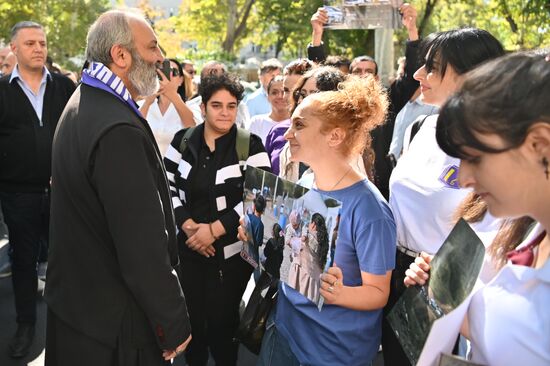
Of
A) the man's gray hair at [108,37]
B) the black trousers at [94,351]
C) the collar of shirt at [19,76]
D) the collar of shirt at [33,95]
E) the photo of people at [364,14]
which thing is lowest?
the black trousers at [94,351]

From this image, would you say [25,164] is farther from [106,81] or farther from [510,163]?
[510,163]

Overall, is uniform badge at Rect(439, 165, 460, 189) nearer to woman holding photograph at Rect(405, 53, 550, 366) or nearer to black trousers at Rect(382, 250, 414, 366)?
black trousers at Rect(382, 250, 414, 366)

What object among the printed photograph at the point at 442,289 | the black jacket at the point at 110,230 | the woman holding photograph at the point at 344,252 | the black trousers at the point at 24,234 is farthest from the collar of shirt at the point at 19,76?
the printed photograph at the point at 442,289

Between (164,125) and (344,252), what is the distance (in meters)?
3.41

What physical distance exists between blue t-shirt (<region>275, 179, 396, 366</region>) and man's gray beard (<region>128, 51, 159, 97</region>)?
0.96 m

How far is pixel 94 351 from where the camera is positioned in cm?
242

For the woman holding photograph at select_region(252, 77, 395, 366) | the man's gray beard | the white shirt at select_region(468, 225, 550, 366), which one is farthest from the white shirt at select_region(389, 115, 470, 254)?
the man's gray beard

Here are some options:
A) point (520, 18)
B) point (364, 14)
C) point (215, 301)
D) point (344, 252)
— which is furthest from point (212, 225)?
point (520, 18)

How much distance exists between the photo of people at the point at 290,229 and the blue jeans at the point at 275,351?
288mm

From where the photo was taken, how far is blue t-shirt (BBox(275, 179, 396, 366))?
2346 millimetres

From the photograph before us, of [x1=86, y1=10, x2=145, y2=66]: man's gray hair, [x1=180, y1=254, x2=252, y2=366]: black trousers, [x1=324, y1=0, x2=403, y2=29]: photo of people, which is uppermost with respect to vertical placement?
[x1=324, y1=0, x2=403, y2=29]: photo of people

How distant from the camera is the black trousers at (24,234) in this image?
459 cm

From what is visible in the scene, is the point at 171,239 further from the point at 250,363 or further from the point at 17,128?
the point at 17,128

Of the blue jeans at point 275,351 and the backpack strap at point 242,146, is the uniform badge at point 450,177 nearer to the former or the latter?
the blue jeans at point 275,351
